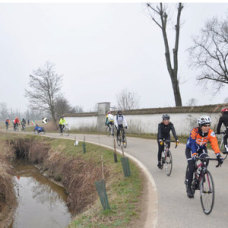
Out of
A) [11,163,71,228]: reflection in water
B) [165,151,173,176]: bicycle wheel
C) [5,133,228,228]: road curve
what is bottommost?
[11,163,71,228]: reflection in water

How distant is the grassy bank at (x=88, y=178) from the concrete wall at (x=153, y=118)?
6967mm

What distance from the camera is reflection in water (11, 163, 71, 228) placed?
29.5ft

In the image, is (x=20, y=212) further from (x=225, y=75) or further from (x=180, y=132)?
(x=225, y=75)

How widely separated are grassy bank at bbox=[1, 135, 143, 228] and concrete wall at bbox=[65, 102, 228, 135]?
6.97m

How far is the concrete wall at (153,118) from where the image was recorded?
50.1 ft

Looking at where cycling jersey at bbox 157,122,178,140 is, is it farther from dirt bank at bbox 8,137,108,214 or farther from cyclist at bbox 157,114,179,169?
dirt bank at bbox 8,137,108,214

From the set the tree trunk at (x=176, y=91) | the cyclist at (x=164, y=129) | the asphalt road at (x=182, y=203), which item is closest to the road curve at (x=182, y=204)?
the asphalt road at (x=182, y=203)

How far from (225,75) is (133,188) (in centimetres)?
2274

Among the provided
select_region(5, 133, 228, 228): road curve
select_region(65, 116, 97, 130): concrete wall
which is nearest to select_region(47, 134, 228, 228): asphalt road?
select_region(5, 133, 228, 228): road curve

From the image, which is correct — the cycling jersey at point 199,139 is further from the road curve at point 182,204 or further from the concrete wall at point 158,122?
the concrete wall at point 158,122

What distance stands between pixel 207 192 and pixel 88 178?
6879 millimetres

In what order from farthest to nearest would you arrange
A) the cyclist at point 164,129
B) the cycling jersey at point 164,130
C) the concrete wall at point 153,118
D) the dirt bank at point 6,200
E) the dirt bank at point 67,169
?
the concrete wall at point 153,118
the dirt bank at point 67,169
the dirt bank at point 6,200
the cycling jersey at point 164,130
the cyclist at point 164,129

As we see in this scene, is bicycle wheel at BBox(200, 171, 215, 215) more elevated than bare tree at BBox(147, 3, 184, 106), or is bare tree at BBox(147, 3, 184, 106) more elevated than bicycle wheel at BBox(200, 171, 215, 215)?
bare tree at BBox(147, 3, 184, 106)

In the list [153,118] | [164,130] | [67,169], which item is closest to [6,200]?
[67,169]
